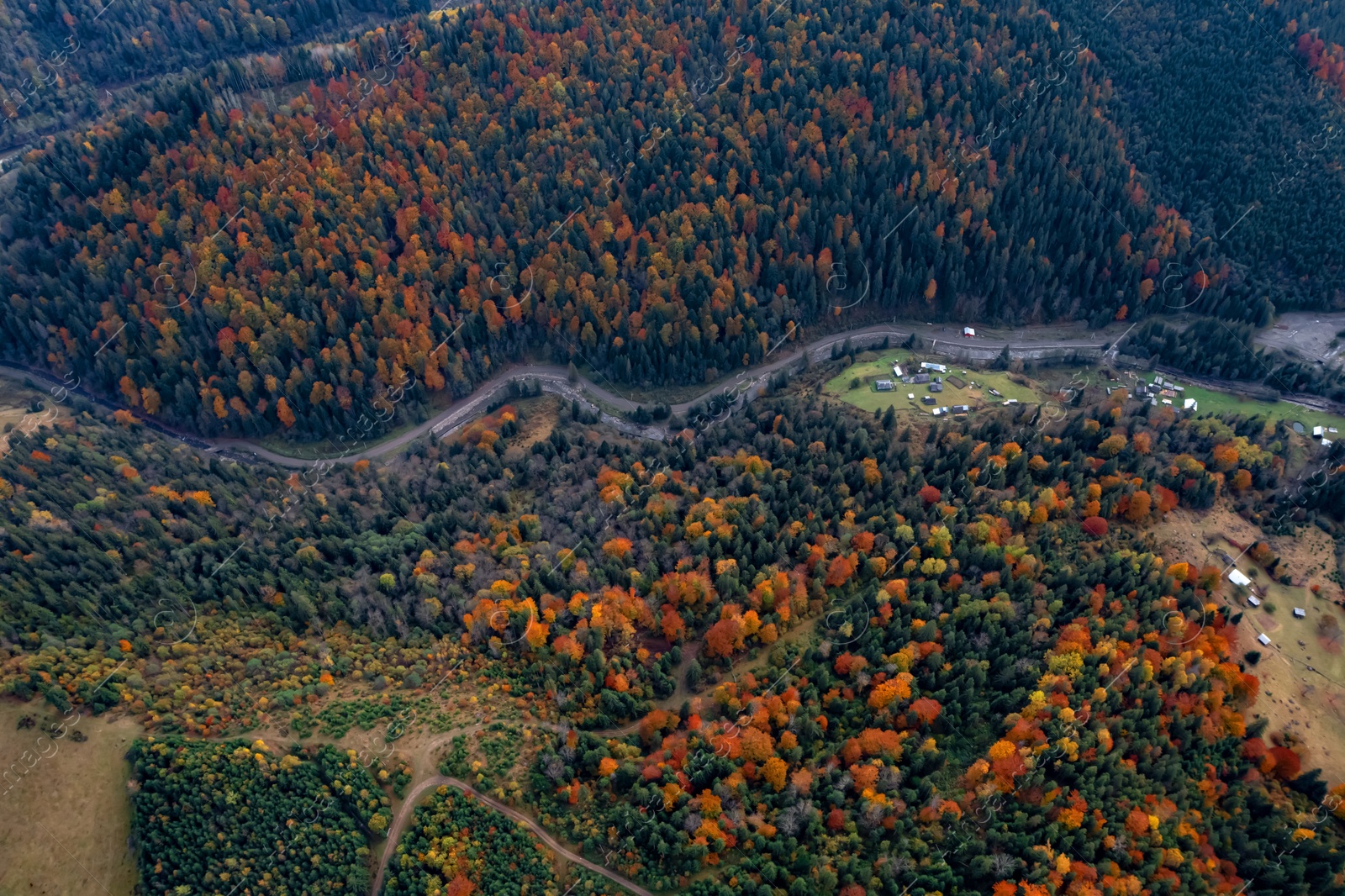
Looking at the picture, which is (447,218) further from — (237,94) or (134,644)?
(134,644)

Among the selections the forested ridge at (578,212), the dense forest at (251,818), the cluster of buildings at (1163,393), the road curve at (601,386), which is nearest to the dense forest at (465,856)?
the dense forest at (251,818)

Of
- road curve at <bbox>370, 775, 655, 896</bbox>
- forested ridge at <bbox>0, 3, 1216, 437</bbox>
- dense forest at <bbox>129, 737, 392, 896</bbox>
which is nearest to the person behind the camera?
road curve at <bbox>370, 775, 655, 896</bbox>

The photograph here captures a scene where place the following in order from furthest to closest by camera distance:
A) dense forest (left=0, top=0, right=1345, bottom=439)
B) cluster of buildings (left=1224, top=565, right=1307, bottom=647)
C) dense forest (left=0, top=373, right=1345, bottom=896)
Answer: dense forest (left=0, top=0, right=1345, bottom=439), cluster of buildings (left=1224, top=565, right=1307, bottom=647), dense forest (left=0, top=373, right=1345, bottom=896)

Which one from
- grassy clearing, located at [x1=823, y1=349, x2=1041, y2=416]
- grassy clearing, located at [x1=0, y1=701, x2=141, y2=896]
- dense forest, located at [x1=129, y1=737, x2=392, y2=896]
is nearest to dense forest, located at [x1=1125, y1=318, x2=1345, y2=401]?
grassy clearing, located at [x1=823, y1=349, x2=1041, y2=416]

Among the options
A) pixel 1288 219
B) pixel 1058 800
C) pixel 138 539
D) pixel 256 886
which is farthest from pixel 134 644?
pixel 1288 219

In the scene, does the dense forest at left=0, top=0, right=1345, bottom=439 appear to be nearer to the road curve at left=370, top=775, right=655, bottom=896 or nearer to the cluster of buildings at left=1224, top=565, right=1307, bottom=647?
the cluster of buildings at left=1224, top=565, right=1307, bottom=647

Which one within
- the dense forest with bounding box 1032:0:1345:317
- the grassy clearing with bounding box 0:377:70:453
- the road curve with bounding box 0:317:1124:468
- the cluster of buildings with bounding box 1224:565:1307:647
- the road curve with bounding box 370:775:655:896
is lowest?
the road curve with bounding box 370:775:655:896

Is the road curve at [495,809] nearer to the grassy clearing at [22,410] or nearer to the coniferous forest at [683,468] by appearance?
the coniferous forest at [683,468]
